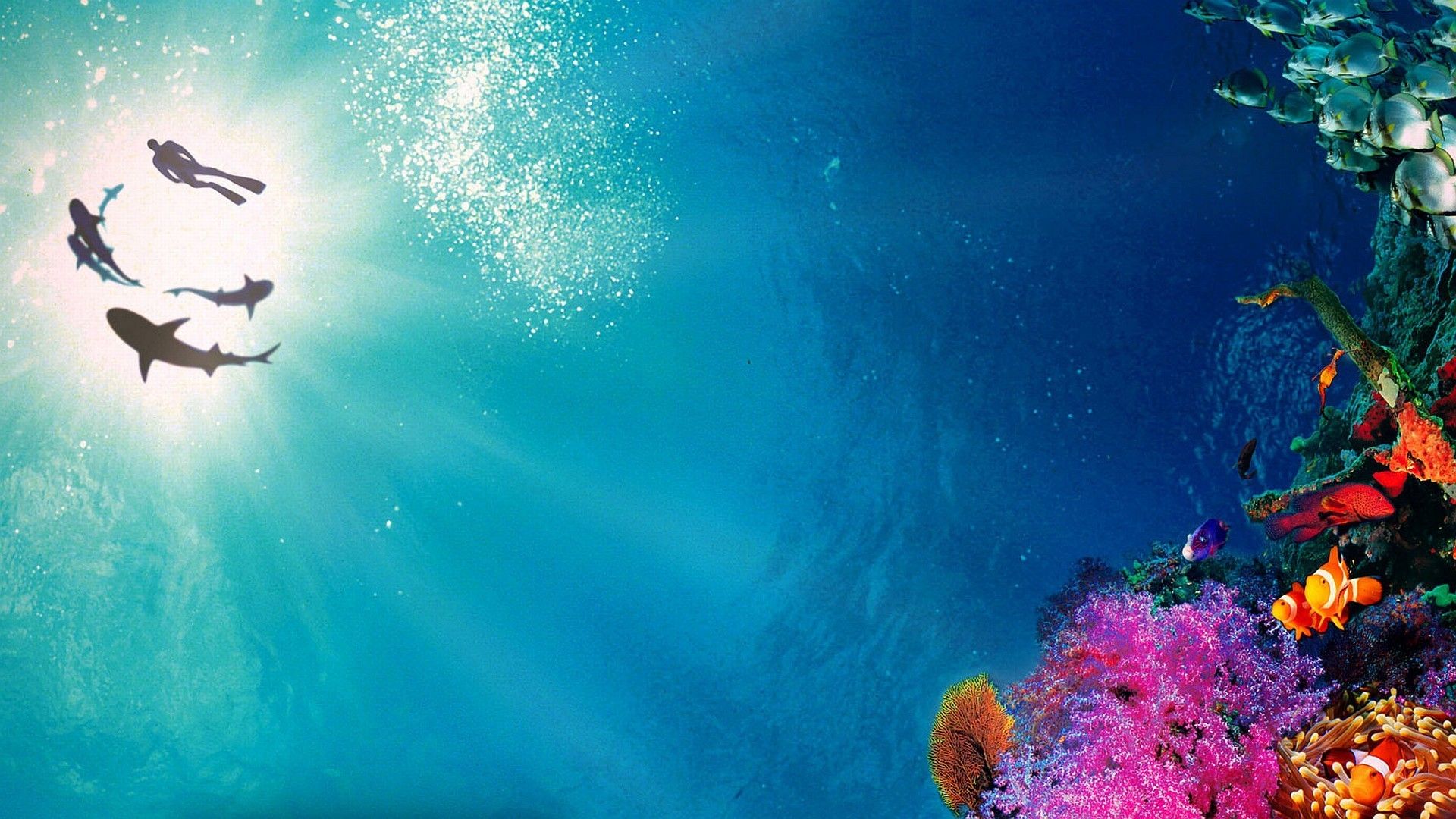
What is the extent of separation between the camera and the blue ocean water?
458 inches

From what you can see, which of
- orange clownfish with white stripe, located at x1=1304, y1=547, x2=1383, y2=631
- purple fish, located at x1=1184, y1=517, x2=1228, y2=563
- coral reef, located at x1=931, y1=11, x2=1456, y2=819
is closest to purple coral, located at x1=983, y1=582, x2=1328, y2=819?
coral reef, located at x1=931, y1=11, x2=1456, y2=819

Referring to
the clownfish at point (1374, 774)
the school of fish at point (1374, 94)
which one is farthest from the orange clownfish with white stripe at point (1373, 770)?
the school of fish at point (1374, 94)

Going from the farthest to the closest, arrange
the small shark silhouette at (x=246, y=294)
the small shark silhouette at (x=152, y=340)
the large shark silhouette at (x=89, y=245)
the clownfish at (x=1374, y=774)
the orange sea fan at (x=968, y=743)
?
the orange sea fan at (x=968, y=743) < the small shark silhouette at (x=246, y=294) < the large shark silhouette at (x=89, y=245) < the small shark silhouette at (x=152, y=340) < the clownfish at (x=1374, y=774)

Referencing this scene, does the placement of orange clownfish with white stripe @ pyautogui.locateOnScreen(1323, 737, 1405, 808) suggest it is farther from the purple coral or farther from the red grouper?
the red grouper

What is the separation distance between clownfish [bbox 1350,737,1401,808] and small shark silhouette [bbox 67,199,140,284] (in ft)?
16.1

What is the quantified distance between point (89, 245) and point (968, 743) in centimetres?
499

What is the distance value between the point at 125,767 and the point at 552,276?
65.0ft

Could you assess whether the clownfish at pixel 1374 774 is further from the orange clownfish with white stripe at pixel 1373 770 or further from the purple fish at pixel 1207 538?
the purple fish at pixel 1207 538

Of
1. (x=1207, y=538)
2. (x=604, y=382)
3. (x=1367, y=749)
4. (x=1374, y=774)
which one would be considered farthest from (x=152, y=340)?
(x=604, y=382)

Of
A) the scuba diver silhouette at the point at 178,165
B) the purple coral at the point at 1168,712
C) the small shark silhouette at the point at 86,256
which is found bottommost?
the purple coral at the point at 1168,712

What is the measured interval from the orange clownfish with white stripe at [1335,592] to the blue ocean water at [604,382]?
796 centimetres

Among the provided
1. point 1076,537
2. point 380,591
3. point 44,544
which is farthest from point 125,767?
point 1076,537

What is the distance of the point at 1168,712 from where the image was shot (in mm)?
2959

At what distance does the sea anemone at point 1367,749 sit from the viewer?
2.32m
